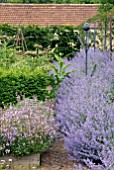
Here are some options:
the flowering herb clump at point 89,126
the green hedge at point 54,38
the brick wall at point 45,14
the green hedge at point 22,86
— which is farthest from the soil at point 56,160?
the brick wall at point 45,14

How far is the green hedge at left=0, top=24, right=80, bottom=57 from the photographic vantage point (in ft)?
56.7

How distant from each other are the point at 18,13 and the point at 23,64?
1194 cm

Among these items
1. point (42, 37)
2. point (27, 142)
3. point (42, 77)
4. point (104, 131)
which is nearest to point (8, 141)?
point (27, 142)

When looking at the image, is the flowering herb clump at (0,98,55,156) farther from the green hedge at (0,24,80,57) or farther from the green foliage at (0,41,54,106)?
the green hedge at (0,24,80,57)

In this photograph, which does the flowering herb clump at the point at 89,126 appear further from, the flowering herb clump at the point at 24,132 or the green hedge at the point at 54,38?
the green hedge at the point at 54,38

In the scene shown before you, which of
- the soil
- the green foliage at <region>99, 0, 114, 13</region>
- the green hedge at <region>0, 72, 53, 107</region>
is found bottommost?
the soil

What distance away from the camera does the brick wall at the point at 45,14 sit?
20.8 metres

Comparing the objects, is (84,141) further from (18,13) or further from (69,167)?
(18,13)

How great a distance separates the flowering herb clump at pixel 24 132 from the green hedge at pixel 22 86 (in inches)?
84.3

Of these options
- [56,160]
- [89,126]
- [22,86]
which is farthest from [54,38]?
[89,126]

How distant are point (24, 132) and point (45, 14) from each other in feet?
54.6

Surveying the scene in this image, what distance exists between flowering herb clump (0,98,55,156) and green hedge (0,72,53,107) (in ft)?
7.03

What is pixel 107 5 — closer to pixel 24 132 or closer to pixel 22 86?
pixel 22 86

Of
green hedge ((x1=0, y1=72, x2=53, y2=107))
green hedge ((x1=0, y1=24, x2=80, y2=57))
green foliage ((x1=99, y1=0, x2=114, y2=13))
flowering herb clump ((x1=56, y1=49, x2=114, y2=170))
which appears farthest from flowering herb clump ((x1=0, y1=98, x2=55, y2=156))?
green hedge ((x1=0, y1=24, x2=80, y2=57))
